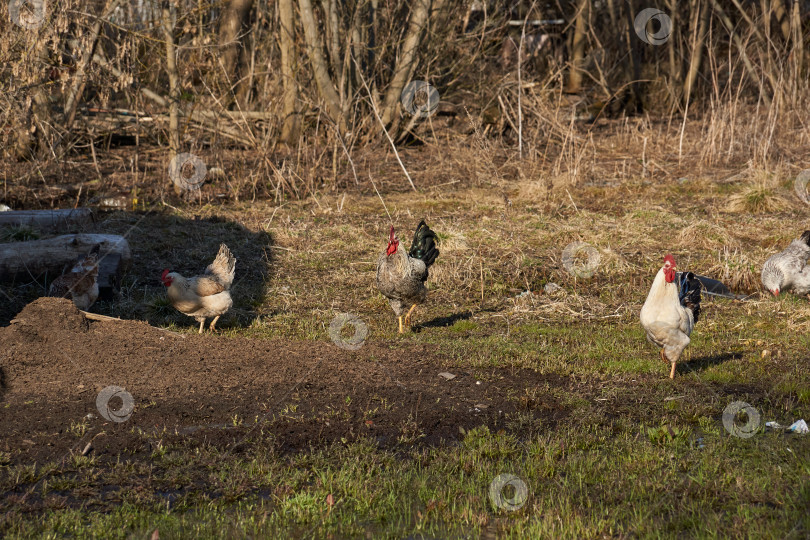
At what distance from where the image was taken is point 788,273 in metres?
8.80

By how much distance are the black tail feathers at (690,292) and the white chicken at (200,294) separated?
14.2ft

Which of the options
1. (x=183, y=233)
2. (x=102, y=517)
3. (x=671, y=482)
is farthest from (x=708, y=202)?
(x=102, y=517)

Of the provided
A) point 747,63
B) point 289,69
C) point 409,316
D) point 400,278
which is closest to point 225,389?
point 400,278

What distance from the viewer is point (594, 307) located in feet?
28.8

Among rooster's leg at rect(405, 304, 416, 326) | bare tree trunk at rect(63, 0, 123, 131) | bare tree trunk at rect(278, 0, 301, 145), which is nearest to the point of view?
rooster's leg at rect(405, 304, 416, 326)

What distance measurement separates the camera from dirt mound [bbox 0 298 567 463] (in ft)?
16.9

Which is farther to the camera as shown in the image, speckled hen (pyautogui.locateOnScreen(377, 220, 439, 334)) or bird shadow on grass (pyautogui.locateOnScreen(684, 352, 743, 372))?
speckled hen (pyautogui.locateOnScreen(377, 220, 439, 334))

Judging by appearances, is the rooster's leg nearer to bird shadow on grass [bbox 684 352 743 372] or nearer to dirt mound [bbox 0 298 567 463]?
dirt mound [bbox 0 298 567 463]

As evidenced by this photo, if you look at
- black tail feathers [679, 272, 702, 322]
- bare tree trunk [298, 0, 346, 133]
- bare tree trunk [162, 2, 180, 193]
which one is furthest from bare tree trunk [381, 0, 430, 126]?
black tail feathers [679, 272, 702, 322]

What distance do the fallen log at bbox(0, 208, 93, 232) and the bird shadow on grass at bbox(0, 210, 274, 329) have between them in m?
0.11

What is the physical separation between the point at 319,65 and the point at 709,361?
10073mm

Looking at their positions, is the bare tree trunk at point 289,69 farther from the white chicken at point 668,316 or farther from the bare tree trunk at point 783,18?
the bare tree trunk at point 783,18

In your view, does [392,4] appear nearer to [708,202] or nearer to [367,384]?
[708,202]

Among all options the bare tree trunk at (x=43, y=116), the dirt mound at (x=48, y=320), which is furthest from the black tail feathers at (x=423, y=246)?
the bare tree trunk at (x=43, y=116)
